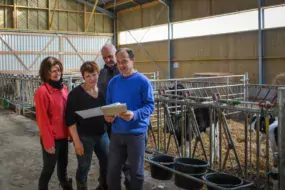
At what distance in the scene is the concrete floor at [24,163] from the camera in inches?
167

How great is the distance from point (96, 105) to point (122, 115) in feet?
2.29

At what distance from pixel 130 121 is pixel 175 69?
14.7 metres

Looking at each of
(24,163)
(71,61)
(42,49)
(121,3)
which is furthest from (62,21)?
(24,163)

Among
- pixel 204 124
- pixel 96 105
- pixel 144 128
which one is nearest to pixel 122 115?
pixel 144 128

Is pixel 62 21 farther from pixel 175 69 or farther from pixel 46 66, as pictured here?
pixel 46 66

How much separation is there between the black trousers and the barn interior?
81 centimetres

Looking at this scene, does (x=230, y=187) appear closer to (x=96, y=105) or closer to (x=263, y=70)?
(x=96, y=105)

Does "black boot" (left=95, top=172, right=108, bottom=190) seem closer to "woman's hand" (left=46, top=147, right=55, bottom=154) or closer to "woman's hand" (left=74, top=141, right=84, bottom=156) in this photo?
"woman's hand" (left=74, top=141, right=84, bottom=156)

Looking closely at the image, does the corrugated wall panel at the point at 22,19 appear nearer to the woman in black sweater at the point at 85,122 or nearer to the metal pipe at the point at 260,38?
the metal pipe at the point at 260,38

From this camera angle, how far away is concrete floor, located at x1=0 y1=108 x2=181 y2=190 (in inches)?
167

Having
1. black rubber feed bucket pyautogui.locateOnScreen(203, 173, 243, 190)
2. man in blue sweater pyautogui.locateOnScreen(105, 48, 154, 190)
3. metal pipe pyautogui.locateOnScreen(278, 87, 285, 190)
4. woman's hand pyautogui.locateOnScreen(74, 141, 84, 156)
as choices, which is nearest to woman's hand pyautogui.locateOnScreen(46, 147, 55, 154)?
woman's hand pyautogui.locateOnScreen(74, 141, 84, 156)

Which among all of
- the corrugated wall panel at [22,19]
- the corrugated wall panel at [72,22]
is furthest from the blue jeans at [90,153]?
the corrugated wall panel at [72,22]

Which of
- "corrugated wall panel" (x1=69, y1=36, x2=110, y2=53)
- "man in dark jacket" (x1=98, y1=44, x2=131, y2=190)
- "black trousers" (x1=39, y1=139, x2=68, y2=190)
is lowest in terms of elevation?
"black trousers" (x1=39, y1=139, x2=68, y2=190)

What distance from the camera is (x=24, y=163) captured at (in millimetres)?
5207
